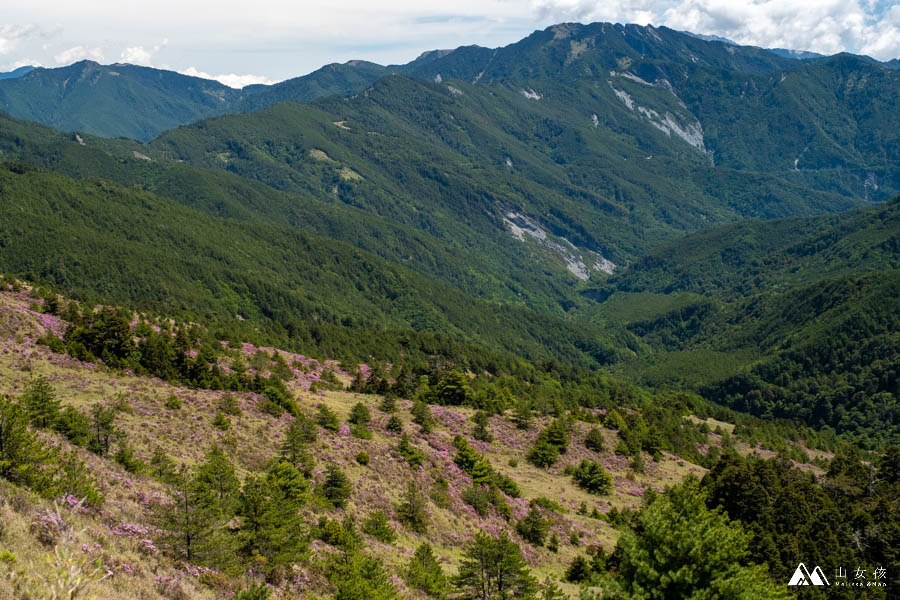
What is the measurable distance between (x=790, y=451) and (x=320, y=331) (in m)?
121

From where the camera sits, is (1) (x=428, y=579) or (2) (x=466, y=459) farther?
(2) (x=466, y=459)

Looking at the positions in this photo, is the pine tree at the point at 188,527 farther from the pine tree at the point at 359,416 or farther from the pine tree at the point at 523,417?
the pine tree at the point at 523,417

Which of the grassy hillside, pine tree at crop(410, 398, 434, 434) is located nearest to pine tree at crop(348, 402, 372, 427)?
the grassy hillside

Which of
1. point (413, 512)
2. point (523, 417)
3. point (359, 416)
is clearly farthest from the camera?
point (523, 417)

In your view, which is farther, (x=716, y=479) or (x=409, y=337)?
(x=409, y=337)

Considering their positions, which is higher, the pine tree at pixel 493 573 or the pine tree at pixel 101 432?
the pine tree at pixel 101 432

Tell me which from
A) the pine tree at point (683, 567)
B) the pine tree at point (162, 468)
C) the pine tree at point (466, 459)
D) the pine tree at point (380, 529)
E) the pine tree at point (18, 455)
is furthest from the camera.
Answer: the pine tree at point (466, 459)

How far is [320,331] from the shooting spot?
16138 cm

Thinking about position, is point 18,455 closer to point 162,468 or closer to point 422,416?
point 162,468

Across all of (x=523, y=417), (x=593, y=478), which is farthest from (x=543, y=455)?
(x=523, y=417)

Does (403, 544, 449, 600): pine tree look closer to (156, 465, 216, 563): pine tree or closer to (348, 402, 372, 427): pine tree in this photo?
(156, 465, 216, 563): pine tree

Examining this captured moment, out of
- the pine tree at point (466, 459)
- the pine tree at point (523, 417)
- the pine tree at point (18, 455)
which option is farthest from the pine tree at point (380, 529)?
the pine tree at point (523, 417)

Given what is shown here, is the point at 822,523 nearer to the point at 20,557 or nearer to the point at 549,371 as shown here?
the point at 20,557

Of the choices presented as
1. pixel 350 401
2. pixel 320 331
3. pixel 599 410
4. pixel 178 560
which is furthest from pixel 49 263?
pixel 178 560
